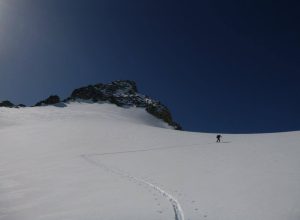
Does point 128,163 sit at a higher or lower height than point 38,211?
higher

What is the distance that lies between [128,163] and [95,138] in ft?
52.4

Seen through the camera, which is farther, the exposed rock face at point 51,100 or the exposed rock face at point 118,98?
the exposed rock face at point 118,98

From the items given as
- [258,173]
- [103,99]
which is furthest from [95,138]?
[103,99]

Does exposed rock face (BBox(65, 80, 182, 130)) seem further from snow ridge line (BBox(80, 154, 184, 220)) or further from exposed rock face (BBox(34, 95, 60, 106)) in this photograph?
snow ridge line (BBox(80, 154, 184, 220))

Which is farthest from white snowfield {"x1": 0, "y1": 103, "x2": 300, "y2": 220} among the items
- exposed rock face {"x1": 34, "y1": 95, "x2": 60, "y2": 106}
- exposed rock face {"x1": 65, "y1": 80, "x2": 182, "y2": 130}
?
exposed rock face {"x1": 65, "y1": 80, "x2": 182, "y2": 130}

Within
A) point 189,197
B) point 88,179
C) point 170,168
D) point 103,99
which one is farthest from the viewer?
point 103,99

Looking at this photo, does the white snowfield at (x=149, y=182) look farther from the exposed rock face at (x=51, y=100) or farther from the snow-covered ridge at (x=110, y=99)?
the snow-covered ridge at (x=110, y=99)

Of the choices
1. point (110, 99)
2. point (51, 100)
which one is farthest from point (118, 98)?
point (51, 100)

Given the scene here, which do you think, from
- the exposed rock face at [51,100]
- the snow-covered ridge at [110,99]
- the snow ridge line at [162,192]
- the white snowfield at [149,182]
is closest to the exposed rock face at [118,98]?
the snow-covered ridge at [110,99]

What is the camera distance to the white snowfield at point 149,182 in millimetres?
12445

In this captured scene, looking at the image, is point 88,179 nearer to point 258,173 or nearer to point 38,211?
point 38,211

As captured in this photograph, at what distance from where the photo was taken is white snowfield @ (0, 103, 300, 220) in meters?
12.4

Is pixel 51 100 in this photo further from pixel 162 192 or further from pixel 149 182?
pixel 162 192

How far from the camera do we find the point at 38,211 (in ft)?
40.7
